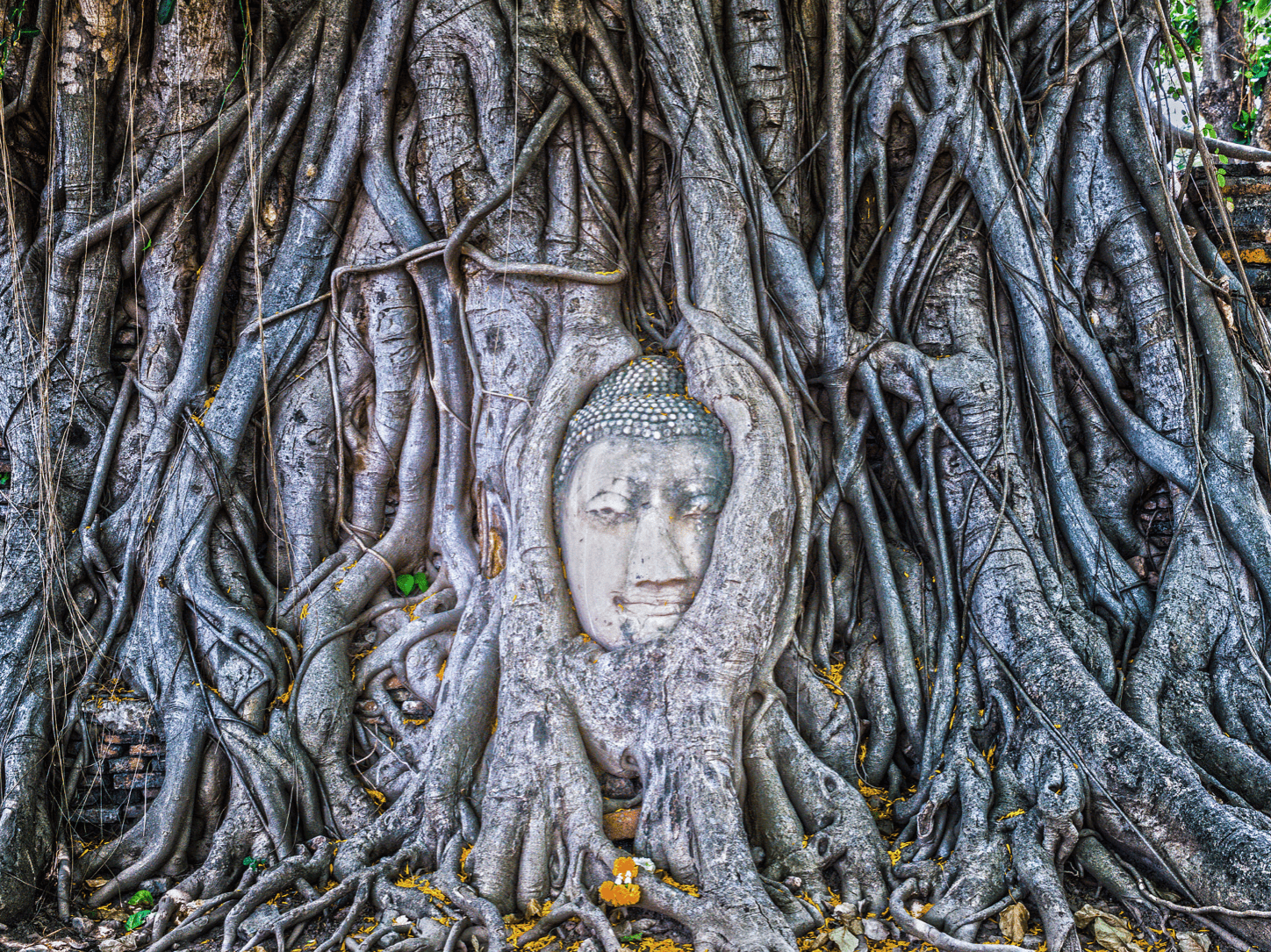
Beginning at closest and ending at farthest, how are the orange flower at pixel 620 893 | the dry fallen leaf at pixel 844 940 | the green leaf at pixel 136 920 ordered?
the dry fallen leaf at pixel 844 940 < the orange flower at pixel 620 893 < the green leaf at pixel 136 920

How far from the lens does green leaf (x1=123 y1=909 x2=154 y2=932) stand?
265 centimetres

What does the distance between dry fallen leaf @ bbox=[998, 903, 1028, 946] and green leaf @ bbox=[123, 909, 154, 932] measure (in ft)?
8.13

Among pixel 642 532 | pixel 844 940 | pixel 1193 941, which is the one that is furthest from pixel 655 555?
pixel 1193 941

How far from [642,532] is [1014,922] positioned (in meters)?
1.48

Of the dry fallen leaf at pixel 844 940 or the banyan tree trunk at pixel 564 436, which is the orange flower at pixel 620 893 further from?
the dry fallen leaf at pixel 844 940

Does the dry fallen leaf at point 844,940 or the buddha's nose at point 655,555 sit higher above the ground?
the buddha's nose at point 655,555

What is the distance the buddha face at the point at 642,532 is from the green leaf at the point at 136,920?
62.7 inches

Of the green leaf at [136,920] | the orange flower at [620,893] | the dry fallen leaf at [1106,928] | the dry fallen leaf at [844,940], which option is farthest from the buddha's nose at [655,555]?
the green leaf at [136,920]

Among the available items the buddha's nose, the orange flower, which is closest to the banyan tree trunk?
the orange flower

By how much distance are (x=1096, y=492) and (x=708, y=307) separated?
1.57 m

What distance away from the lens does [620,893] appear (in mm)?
2420

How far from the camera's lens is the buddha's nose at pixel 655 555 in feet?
9.18

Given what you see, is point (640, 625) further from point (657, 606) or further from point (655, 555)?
point (655, 555)

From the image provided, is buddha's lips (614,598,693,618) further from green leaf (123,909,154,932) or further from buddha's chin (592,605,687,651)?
green leaf (123,909,154,932)
